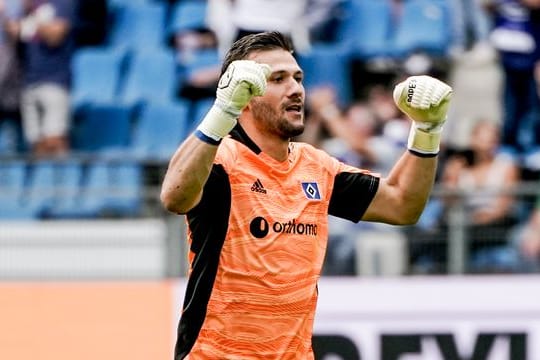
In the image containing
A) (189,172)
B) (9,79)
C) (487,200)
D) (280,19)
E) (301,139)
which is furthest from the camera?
(9,79)

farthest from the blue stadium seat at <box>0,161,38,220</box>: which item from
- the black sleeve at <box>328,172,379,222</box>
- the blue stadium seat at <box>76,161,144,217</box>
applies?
the black sleeve at <box>328,172,379,222</box>

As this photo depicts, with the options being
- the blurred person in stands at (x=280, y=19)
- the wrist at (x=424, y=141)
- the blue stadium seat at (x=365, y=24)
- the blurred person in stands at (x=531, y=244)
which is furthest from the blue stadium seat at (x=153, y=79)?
the wrist at (x=424, y=141)

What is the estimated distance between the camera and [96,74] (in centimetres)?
1130

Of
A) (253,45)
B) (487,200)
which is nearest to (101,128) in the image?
(487,200)

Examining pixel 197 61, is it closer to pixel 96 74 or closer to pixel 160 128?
pixel 160 128

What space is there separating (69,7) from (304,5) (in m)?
1.93

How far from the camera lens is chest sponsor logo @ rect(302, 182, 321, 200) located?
525 cm

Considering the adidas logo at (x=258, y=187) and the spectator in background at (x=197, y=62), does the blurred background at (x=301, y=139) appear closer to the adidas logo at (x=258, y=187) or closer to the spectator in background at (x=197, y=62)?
the spectator in background at (x=197, y=62)

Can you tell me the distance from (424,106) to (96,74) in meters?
6.43

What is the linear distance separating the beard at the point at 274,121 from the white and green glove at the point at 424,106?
441mm

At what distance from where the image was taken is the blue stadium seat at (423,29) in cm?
1085

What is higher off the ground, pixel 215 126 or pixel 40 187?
pixel 215 126

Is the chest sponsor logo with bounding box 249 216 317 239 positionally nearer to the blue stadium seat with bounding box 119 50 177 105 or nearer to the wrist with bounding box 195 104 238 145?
the wrist with bounding box 195 104 238 145

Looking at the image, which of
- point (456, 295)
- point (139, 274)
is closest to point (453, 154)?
point (456, 295)
